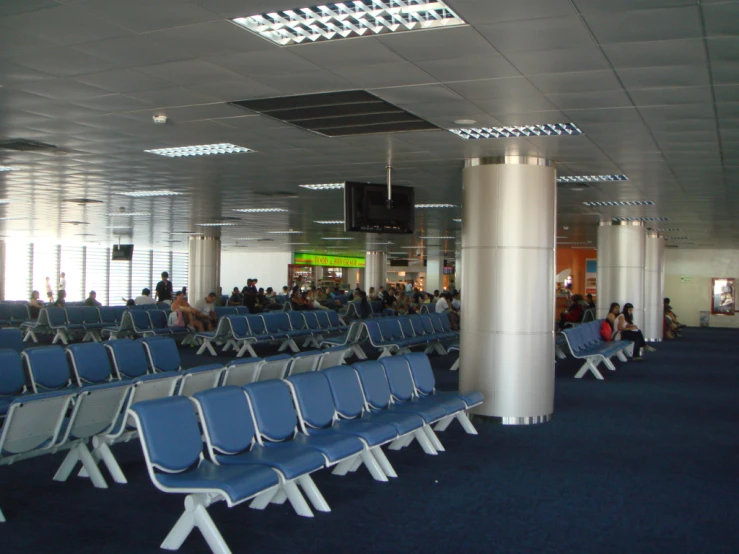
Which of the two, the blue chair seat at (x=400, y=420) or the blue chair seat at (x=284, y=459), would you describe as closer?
the blue chair seat at (x=284, y=459)

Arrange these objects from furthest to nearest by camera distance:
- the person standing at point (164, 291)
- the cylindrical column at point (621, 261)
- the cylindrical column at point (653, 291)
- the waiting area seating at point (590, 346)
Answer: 1. the person standing at point (164, 291)
2. the cylindrical column at point (653, 291)
3. the cylindrical column at point (621, 261)
4. the waiting area seating at point (590, 346)

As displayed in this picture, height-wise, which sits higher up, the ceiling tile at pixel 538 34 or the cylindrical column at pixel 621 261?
the ceiling tile at pixel 538 34

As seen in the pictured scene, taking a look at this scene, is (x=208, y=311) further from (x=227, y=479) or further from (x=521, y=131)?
(x=227, y=479)

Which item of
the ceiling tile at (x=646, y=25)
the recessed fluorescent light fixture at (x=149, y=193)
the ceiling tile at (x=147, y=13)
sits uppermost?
the ceiling tile at (x=147, y=13)

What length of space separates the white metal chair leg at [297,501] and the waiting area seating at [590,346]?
8.34 m

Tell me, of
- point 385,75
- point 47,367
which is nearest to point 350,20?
point 385,75

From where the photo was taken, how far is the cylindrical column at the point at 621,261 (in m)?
18.4

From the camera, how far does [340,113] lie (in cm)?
699

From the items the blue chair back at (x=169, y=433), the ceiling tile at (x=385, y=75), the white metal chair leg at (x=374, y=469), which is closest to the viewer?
the blue chair back at (x=169, y=433)

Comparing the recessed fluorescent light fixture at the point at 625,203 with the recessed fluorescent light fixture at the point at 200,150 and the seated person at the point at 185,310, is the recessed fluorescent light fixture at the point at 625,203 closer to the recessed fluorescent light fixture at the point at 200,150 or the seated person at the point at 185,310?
the recessed fluorescent light fixture at the point at 200,150

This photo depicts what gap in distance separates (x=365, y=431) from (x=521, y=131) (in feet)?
12.3

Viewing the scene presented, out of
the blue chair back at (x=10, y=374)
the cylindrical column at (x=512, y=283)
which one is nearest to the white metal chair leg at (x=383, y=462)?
the cylindrical column at (x=512, y=283)

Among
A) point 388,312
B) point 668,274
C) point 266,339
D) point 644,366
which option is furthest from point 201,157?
point 668,274

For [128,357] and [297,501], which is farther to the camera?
[128,357]
